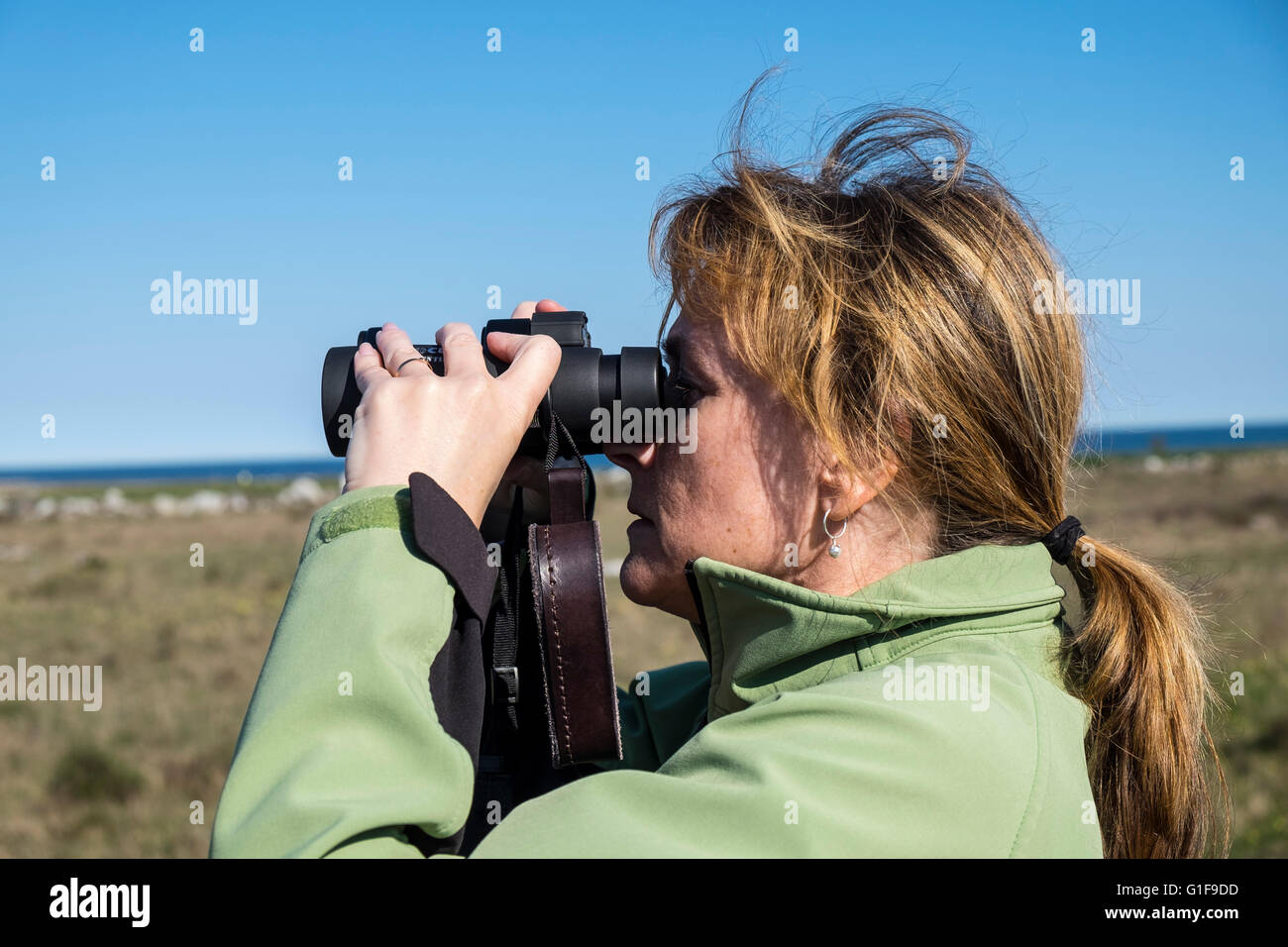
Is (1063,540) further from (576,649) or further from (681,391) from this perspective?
(576,649)

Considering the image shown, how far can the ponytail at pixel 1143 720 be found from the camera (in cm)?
128

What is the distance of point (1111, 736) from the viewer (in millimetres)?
1300

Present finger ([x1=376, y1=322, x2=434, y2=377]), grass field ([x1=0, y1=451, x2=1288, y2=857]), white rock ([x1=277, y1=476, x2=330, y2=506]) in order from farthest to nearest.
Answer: white rock ([x1=277, y1=476, x2=330, y2=506])
grass field ([x1=0, y1=451, x2=1288, y2=857])
finger ([x1=376, y1=322, x2=434, y2=377])

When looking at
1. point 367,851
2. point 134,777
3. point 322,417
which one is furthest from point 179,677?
point 367,851

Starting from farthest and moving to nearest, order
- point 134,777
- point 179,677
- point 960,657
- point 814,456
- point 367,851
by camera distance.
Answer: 1. point 179,677
2. point 134,777
3. point 814,456
4. point 960,657
5. point 367,851

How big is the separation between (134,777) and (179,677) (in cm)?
224

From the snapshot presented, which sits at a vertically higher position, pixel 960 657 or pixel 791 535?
pixel 791 535

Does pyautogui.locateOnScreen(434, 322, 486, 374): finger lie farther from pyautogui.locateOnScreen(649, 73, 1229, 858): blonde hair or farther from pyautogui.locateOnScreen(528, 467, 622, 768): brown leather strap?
pyautogui.locateOnScreen(649, 73, 1229, 858): blonde hair

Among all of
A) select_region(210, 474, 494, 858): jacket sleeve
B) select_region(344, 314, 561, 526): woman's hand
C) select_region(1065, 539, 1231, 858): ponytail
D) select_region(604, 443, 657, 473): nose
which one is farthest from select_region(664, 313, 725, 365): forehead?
select_region(1065, 539, 1231, 858): ponytail

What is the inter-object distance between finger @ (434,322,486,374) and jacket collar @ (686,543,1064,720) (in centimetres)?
43

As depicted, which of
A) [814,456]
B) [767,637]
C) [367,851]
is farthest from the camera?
[814,456]

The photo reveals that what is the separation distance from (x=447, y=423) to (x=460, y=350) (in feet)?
0.52

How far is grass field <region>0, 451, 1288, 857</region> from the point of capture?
4441 mm
